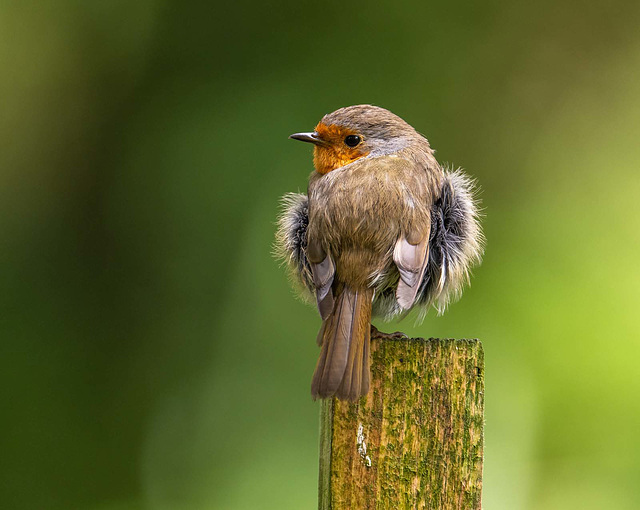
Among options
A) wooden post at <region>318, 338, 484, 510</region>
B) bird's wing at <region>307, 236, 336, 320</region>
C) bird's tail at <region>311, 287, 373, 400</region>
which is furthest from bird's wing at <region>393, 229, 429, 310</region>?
wooden post at <region>318, 338, 484, 510</region>

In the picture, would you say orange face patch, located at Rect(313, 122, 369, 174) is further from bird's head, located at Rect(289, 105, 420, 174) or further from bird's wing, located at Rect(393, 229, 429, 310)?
bird's wing, located at Rect(393, 229, 429, 310)

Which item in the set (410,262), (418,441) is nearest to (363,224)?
(410,262)

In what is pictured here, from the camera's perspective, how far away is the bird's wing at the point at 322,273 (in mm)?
3162

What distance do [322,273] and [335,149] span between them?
2.71 ft

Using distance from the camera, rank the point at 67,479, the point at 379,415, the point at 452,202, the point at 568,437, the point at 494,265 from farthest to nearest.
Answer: the point at 67,479 → the point at 494,265 → the point at 568,437 → the point at 452,202 → the point at 379,415

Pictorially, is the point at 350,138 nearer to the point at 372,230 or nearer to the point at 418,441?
the point at 372,230

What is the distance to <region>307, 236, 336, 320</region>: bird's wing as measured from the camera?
10.4ft

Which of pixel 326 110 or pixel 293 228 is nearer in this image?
pixel 293 228

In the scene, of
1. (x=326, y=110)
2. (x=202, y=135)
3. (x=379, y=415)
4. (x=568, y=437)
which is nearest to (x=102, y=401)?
(x=202, y=135)

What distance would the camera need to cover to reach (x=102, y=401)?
5719 mm

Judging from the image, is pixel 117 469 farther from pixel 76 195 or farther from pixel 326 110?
pixel 326 110

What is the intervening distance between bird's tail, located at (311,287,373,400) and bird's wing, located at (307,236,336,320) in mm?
38

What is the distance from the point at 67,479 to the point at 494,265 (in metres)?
3.15

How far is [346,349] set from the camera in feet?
9.12
